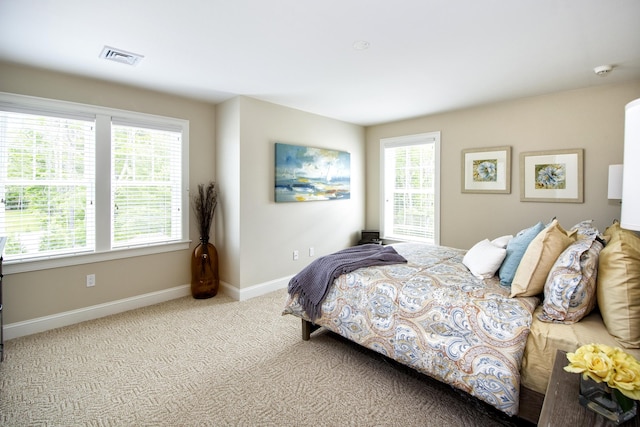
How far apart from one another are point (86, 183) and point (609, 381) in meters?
4.08

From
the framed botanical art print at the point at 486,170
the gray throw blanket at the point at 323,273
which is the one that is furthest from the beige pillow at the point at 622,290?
the framed botanical art print at the point at 486,170

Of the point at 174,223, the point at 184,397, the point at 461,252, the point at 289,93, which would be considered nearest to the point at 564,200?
the point at 461,252

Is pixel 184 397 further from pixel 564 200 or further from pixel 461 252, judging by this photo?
pixel 564 200

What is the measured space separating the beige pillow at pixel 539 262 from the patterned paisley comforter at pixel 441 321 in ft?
0.23

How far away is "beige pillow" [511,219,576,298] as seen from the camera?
1.85m

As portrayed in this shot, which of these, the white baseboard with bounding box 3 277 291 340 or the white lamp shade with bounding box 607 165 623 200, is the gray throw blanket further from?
the white lamp shade with bounding box 607 165 623 200

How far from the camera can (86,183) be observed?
316 cm

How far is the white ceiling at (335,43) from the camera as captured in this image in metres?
1.94

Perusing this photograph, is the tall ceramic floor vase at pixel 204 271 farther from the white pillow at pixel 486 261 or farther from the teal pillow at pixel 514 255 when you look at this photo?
the teal pillow at pixel 514 255

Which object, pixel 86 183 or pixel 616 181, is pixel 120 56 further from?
pixel 616 181

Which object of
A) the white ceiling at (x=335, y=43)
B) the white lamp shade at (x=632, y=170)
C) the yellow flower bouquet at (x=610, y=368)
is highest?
the white ceiling at (x=335, y=43)

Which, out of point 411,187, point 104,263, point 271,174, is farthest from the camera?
point 411,187

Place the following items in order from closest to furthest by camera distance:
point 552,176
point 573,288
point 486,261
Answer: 1. point 573,288
2. point 486,261
3. point 552,176

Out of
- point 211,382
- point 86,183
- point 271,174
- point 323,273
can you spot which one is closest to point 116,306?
point 86,183
